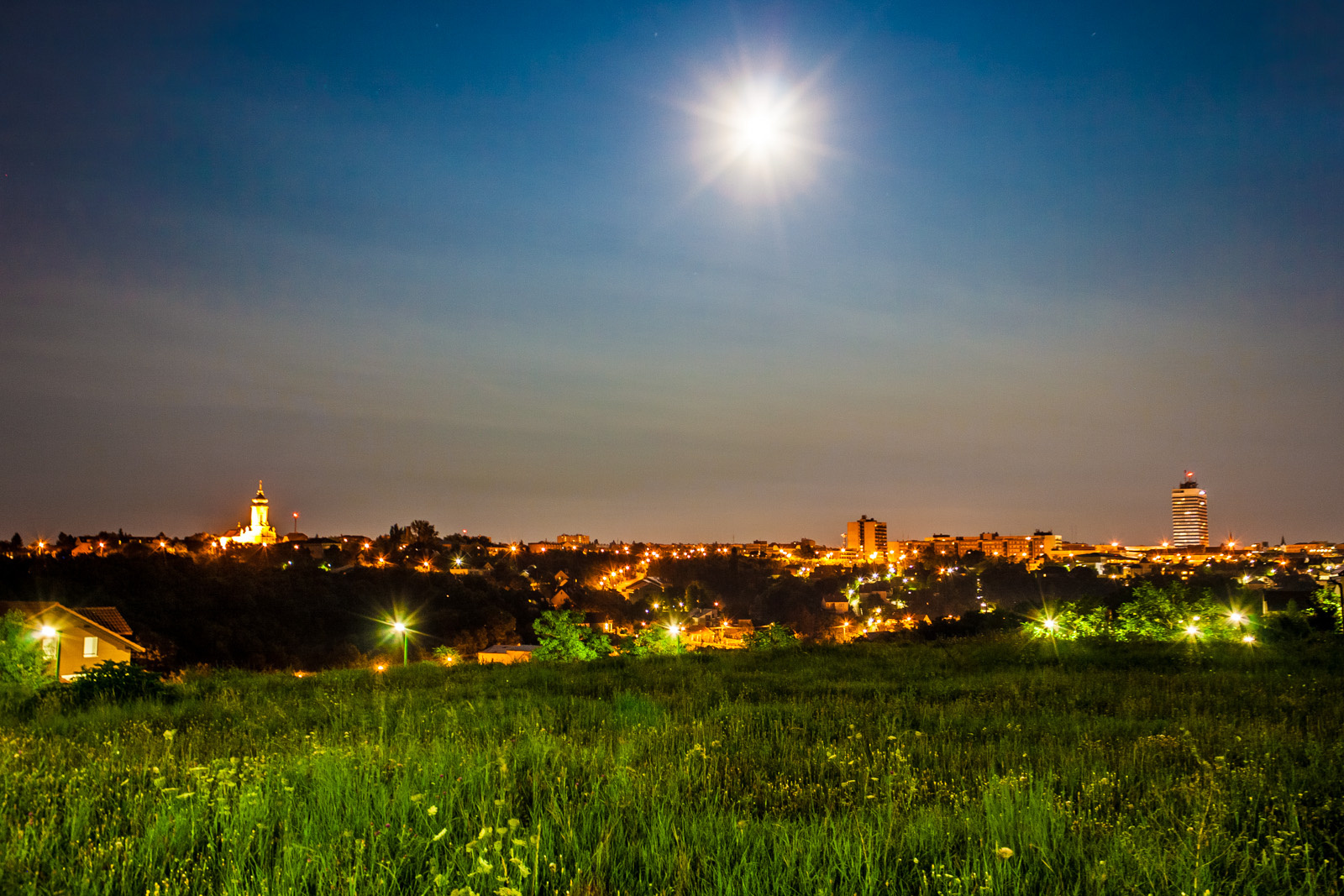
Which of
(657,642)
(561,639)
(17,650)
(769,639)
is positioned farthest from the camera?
(657,642)

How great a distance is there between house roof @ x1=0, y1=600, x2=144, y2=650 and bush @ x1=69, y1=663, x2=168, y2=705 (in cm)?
2829

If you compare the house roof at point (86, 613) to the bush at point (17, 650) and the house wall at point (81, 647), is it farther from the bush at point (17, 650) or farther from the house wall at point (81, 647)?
the bush at point (17, 650)

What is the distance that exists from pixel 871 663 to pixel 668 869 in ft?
40.2

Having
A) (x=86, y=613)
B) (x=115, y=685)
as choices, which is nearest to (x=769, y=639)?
(x=115, y=685)

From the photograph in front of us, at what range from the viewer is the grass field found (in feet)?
10.2

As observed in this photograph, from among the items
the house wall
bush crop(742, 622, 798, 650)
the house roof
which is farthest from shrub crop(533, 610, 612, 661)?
the house roof

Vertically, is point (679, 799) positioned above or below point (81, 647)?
above

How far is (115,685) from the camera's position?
9.98 m

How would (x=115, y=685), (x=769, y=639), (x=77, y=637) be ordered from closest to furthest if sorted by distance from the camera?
1. (x=115, y=685)
2. (x=769, y=639)
3. (x=77, y=637)

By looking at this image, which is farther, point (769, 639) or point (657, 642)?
point (657, 642)

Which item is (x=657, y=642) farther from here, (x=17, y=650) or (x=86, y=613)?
(x=86, y=613)

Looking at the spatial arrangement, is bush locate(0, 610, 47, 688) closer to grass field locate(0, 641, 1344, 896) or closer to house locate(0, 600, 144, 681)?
house locate(0, 600, 144, 681)

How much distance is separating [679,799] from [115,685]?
9720 millimetres

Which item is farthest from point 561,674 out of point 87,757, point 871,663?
point 87,757
